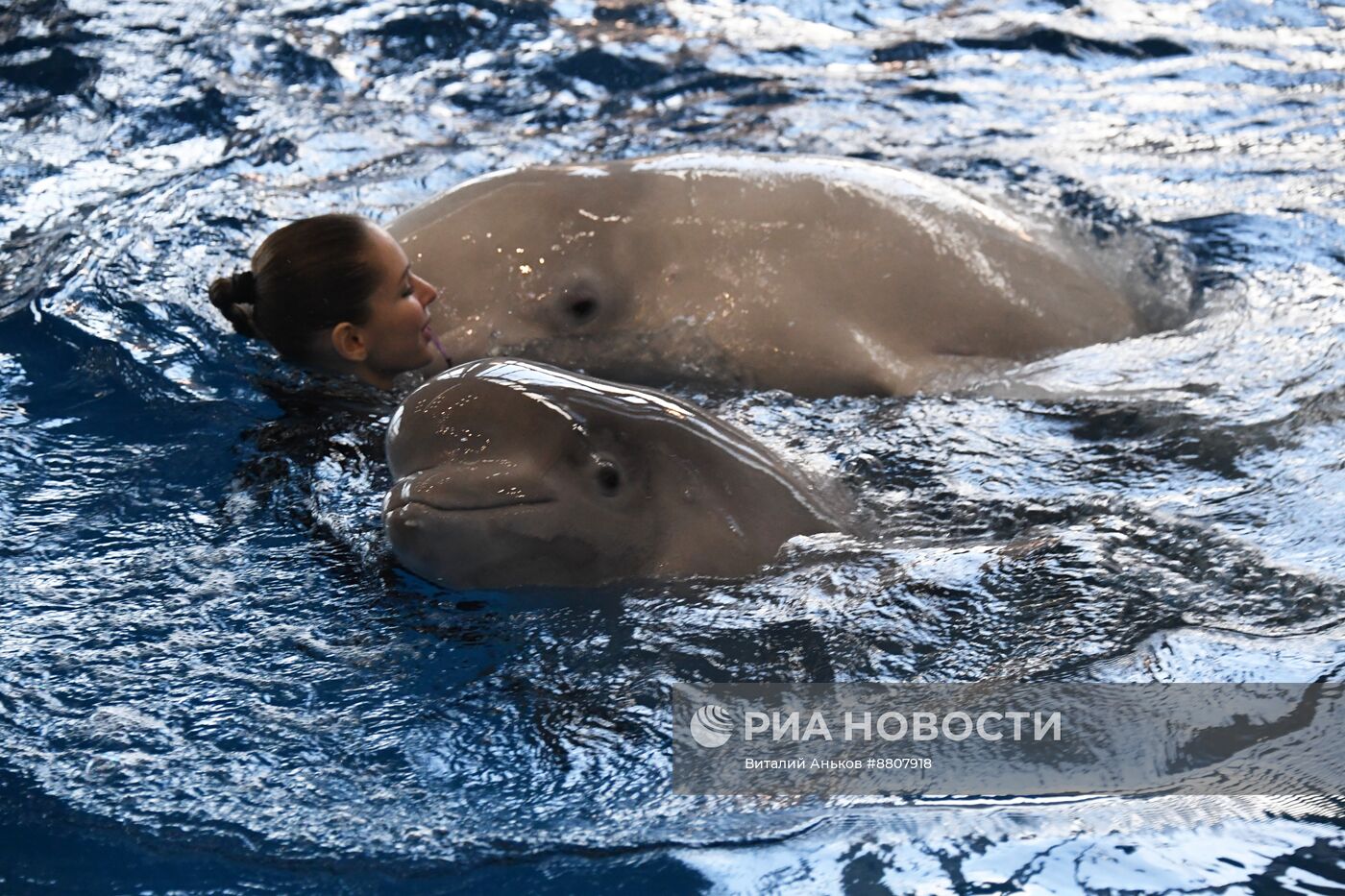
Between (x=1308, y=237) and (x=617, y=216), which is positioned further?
(x=1308, y=237)

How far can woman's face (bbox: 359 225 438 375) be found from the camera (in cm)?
564

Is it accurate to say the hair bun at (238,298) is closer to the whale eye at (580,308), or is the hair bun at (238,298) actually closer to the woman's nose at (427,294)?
the woman's nose at (427,294)

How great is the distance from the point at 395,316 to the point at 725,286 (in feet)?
4.19

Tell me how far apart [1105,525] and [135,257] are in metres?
4.40

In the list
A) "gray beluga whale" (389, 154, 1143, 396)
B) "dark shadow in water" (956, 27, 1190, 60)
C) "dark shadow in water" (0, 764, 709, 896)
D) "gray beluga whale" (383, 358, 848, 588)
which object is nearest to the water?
"dark shadow in water" (0, 764, 709, 896)

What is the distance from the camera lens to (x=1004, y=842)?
327 centimetres

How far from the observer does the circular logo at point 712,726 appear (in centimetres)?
362

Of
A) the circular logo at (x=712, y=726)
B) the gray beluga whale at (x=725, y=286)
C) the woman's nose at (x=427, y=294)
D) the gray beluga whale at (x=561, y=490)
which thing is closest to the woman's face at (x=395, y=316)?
the woman's nose at (x=427, y=294)

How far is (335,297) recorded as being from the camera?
223 inches

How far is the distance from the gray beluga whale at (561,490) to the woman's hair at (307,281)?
1.52 m

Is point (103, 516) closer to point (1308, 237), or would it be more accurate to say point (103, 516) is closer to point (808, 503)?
point (808, 503)

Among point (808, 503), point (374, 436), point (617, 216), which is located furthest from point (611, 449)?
point (617, 216)

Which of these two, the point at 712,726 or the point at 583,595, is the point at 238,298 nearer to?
the point at 583,595

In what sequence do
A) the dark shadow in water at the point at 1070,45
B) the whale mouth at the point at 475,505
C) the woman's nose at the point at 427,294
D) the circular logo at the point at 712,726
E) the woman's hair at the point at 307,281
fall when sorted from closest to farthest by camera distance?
the circular logo at the point at 712,726, the whale mouth at the point at 475,505, the woman's hair at the point at 307,281, the woman's nose at the point at 427,294, the dark shadow in water at the point at 1070,45
